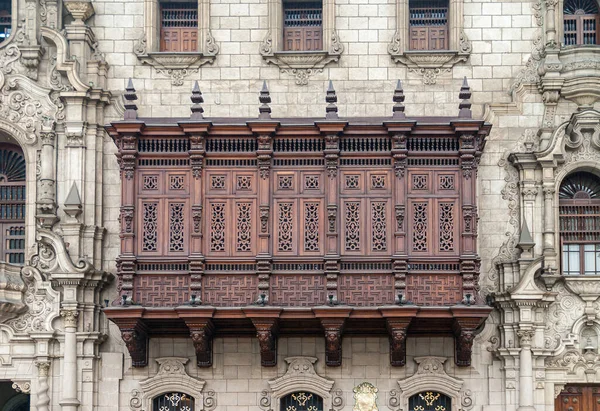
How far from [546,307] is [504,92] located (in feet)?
15.4

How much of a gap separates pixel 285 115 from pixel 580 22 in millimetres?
6778

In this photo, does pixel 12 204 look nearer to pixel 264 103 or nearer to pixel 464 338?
pixel 264 103

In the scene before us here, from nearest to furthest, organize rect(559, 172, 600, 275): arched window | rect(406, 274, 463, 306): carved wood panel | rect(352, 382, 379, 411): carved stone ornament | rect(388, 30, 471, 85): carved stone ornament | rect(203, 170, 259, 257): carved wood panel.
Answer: rect(406, 274, 463, 306): carved wood panel
rect(203, 170, 259, 257): carved wood panel
rect(352, 382, 379, 411): carved stone ornament
rect(559, 172, 600, 275): arched window
rect(388, 30, 471, 85): carved stone ornament

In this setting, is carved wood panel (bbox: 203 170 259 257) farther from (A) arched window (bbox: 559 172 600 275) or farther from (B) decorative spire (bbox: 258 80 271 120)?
(A) arched window (bbox: 559 172 600 275)

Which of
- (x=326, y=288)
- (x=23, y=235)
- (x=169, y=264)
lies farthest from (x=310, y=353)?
(x=23, y=235)

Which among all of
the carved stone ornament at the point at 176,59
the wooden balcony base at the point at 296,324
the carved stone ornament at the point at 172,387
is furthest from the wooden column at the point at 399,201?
the carved stone ornament at the point at 176,59

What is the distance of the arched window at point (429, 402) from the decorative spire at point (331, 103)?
5996mm

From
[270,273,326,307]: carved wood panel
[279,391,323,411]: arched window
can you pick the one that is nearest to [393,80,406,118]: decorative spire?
[270,273,326,307]: carved wood panel

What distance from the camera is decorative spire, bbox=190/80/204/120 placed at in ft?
75.5

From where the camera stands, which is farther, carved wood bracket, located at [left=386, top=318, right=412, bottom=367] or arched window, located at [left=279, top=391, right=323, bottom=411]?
arched window, located at [left=279, top=391, right=323, bottom=411]

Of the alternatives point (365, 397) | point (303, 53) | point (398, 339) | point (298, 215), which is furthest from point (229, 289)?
point (303, 53)

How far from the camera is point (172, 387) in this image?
77.3ft

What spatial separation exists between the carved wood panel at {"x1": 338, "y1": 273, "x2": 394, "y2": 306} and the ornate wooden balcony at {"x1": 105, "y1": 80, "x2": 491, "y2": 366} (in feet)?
0.08

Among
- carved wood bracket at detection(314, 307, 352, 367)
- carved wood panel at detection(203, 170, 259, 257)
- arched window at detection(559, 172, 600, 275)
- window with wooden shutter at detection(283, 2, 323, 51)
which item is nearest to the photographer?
carved wood bracket at detection(314, 307, 352, 367)
